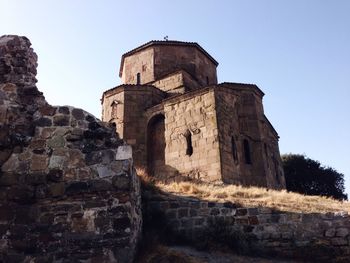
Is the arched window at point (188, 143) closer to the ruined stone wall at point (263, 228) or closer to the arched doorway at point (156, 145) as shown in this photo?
the arched doorway at point (156, 145)

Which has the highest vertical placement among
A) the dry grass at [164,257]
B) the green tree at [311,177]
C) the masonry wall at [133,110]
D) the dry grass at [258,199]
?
the masonry wall at [133,110]

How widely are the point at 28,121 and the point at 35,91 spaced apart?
1.87 feet

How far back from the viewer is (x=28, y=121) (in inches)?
262

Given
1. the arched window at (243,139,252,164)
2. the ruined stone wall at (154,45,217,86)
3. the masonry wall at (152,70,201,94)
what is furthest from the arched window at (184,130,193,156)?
the ruined stone wall at (154,45,217,86)

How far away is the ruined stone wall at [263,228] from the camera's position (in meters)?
7.37

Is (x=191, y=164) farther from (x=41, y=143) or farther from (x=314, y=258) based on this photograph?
(x=41, y=143)

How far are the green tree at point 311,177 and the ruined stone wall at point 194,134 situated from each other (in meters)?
11.6

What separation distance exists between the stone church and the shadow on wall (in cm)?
631

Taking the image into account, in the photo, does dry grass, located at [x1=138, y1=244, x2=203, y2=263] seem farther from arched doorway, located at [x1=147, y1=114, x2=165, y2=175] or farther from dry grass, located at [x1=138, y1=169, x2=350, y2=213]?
arched doorway, located at [x1=147, y1=114, x2=165, y2=175]

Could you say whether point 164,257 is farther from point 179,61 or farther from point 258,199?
point 179,61

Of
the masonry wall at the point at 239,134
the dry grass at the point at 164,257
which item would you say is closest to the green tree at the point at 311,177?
the masonry wall at the point at 239,134

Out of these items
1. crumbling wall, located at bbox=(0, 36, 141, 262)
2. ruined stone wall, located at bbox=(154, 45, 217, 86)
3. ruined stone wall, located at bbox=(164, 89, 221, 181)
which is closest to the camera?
crumbling wall, located at bbox=(0, 36, 141, 262)

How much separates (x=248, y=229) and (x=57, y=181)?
393 cm

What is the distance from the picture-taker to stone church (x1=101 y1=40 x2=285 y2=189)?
15.4 metres
